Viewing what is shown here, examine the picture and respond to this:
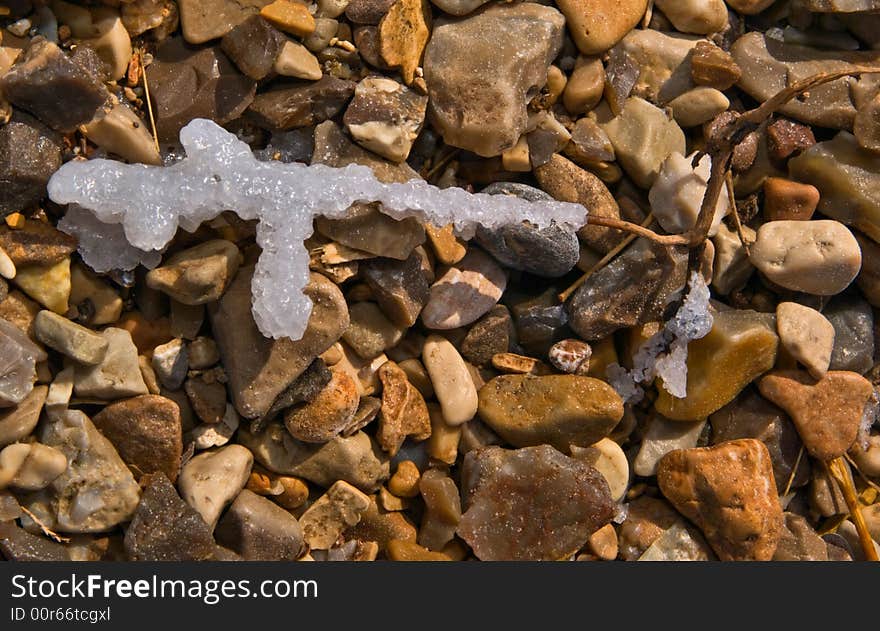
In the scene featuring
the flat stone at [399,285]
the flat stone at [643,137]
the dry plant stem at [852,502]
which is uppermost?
the flat stone at [643,137]

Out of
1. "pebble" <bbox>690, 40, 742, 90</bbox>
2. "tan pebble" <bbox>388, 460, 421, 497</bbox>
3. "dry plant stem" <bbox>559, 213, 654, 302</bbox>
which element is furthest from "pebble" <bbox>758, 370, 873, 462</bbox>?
"tan pebble" <bbox>388, 460, 421, 497</bbox>

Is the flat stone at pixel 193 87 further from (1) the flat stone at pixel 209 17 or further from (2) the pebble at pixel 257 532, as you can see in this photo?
(2) the pebble at pixel 257 532

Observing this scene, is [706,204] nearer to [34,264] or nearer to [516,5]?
[516,5]

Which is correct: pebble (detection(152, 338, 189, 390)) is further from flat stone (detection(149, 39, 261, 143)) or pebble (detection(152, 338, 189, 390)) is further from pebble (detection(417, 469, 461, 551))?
pebble (detection(417, 469, 461, 551))

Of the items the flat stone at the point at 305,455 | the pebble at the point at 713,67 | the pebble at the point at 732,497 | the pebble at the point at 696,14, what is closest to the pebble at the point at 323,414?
the flat stone at the point at 305,455

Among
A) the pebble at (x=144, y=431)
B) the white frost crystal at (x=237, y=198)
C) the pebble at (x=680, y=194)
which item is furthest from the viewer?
the pebble at (x=680, y=194)

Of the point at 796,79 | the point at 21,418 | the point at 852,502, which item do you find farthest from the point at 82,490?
the point at 796,79

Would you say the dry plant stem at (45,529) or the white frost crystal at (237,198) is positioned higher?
the white frost crystal at (237,198)
